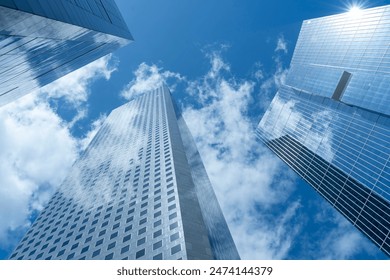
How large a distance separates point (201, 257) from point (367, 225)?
6764cm

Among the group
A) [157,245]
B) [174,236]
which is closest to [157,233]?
[157,245]

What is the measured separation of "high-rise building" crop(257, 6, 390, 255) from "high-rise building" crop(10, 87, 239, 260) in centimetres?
4779

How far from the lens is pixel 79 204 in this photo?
239 ft

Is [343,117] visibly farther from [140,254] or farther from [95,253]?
[95,253]

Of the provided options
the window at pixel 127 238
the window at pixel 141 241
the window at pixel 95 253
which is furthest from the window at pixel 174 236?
the window at pixel 95 253

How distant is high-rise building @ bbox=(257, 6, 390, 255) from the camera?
9181 centimetres

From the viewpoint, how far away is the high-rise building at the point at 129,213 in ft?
150

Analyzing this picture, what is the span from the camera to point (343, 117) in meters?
121

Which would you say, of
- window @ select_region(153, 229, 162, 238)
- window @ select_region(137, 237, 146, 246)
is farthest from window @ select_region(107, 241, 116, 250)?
window @ select_region(153, 229, 162, 238)

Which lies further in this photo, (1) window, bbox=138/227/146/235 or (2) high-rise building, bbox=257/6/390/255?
(2) high-rise building, bbox=257/6/390/255

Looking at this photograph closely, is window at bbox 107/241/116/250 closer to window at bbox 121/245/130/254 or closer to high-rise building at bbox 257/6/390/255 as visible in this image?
window at bbox 121/245/130/254

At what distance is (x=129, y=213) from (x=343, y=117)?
93.2 m

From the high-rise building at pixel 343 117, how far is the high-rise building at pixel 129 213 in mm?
47785

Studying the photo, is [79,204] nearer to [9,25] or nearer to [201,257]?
[201,257]
